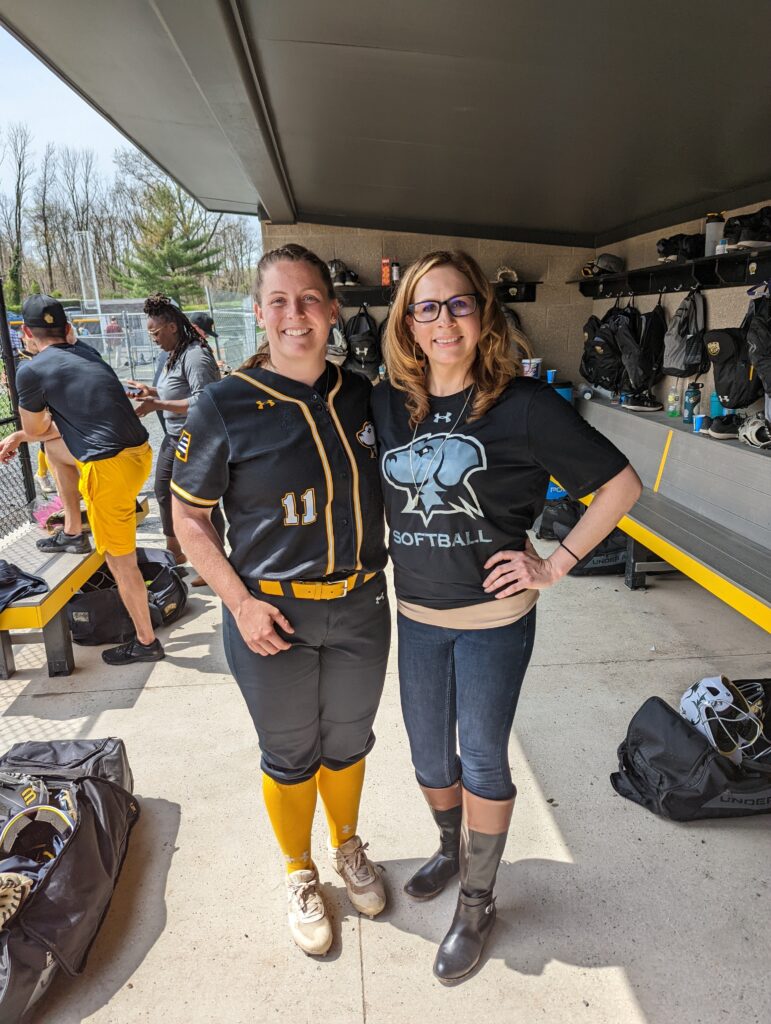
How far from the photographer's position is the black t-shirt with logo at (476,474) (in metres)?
1.50

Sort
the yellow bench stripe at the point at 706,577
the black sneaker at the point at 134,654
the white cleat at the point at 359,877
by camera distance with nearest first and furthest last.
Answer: the white cleat at the point at 359,877 < the yellow bench stripe at the point at 706,577 < the black sneaker at the point at 134,654

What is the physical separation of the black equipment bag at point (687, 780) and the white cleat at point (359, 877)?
3.20 ft

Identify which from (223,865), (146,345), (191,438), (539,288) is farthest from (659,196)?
(146,345)

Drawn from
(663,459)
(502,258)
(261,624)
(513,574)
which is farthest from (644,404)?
(261,624)

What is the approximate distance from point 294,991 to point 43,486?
6.49 meters

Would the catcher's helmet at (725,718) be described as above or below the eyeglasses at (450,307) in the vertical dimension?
below

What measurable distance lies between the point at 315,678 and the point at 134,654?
2.18 metres

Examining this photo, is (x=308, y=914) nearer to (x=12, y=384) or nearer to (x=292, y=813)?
(x=292, y=813)

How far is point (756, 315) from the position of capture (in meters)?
3.83

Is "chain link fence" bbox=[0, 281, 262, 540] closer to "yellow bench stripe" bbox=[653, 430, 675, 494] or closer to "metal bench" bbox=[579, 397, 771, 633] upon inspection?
"metal bench" bbox=[579, 397, 771, 633]

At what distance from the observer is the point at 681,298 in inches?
210

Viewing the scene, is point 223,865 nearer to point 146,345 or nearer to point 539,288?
point 539,288

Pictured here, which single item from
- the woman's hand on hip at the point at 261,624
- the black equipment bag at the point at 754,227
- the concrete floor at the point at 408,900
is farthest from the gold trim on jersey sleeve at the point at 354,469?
the black equipment bag at the point at 754,227

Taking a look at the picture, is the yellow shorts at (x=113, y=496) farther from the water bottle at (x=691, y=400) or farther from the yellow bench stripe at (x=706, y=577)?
the water bottle at (x=691, y=400)
